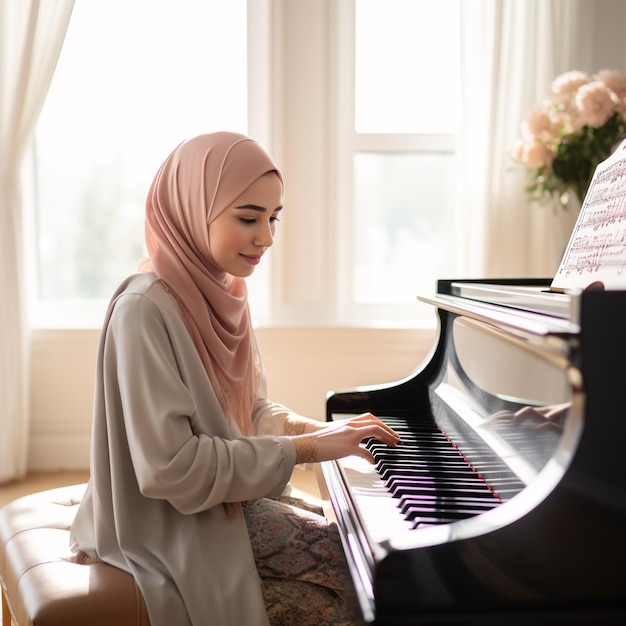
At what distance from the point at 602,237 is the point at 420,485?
65cm

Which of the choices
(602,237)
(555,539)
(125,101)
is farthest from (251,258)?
(125,101)

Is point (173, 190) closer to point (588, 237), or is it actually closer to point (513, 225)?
point (588, 237)

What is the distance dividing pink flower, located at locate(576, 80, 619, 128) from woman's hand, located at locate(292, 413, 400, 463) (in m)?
2.32

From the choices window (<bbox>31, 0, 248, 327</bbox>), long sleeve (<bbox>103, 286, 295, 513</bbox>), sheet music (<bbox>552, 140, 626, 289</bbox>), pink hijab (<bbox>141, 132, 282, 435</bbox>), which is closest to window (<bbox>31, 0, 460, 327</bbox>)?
window (<bbox>31, 0, 248, 327</bbox>)

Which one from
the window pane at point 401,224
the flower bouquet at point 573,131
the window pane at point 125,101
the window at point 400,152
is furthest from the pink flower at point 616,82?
the window pane at point 125,101

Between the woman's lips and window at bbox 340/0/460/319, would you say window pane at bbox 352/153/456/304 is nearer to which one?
window at bbox 340/0/460/319

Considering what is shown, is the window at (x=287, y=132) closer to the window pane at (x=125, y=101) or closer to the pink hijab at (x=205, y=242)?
the window pane at (x=125, y=101)

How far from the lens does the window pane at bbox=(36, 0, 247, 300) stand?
4051mm

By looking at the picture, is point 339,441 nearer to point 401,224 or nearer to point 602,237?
point 602,237

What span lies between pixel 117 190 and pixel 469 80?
2.01m

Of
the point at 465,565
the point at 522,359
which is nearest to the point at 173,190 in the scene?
the point at 522,359

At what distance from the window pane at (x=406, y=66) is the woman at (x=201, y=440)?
2.62 metres

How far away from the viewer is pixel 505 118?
153 inches

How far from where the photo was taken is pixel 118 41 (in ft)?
13.3
